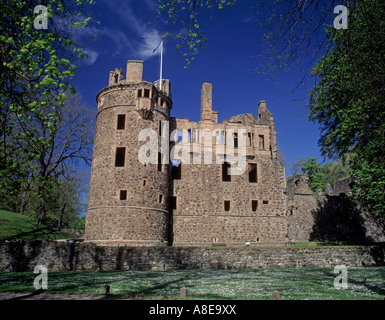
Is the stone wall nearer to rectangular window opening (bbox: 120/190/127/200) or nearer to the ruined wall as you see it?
the ruined wall

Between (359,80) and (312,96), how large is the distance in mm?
19853

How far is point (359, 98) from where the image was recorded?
9562 mm

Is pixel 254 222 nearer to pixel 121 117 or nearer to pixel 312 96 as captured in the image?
pixel 312 96

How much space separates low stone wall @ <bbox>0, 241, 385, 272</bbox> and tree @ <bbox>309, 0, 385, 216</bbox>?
12.7ft

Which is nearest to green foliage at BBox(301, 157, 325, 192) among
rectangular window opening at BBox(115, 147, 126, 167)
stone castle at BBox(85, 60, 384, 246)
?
stone castle at BBox(85, 60, 384, 246)

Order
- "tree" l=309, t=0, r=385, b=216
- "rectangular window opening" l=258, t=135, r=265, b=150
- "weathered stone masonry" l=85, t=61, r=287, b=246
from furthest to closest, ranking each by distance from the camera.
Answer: "rectangular window opening" l=258, t=135, r=265, b=150
"weathered stone masonry" l=85, t=61, r=287, b=246
"tree" l=309, t=0, r=385, b=216

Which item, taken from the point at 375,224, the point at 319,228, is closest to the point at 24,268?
the point at 319,228

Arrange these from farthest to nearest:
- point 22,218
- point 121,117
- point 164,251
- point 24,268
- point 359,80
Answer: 1. point 121,117
2. point 22,218
3. point 164,251
4. point 24,268
5. point 359,80

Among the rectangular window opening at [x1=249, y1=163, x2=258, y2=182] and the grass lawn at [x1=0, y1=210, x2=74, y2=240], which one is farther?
the rectangular window opening at [x1=249, y1=163, x2=258, y2=182]


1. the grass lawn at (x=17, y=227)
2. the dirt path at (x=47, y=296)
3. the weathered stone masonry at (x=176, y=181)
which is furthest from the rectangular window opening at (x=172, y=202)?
the dirt path at (x=47, y=296)

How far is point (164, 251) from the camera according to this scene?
16391 mm

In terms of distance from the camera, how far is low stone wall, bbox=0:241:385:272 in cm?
1431

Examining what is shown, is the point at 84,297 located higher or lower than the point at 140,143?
lower

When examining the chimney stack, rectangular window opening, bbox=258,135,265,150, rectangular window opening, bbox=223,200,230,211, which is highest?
the chimney stack
